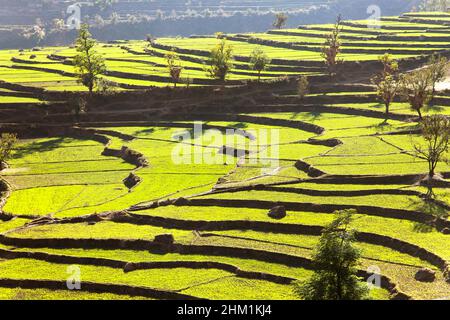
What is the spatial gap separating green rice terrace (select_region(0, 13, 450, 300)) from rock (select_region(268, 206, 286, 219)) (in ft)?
3.28

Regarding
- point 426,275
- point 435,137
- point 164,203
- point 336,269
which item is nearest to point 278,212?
point 164,203

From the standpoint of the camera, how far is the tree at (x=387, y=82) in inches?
3332

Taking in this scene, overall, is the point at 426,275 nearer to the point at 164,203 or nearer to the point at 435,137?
the point at 435,137

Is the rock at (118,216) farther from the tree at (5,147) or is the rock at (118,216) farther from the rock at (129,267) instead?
the tree at (5,147)

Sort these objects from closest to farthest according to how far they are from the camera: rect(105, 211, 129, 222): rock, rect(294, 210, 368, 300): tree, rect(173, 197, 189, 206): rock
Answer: rect(294, 210, 368, 300): tree < rect(105, 211, 129, 222): rock < rect(173, 197, 189, 206): rock

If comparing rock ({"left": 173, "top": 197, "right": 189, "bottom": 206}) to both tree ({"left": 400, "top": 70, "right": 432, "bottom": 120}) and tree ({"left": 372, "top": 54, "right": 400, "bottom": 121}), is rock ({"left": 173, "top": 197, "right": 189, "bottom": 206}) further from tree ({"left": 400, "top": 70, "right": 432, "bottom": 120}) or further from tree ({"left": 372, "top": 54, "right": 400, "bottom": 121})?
tree ({"left": 372, "top": 54, "right": 400, "bottom": 121})

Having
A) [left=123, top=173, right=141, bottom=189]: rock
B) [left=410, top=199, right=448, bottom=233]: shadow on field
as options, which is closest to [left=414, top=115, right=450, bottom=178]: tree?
[left=410, top=199, right=448, bottom=233]: shadow on field

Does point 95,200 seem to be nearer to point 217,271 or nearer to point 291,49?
point 217,271

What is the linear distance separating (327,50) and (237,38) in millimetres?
38258

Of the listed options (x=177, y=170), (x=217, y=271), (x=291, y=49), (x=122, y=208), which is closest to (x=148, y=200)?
(x=122, y=208)

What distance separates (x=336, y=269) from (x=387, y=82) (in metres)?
56.5

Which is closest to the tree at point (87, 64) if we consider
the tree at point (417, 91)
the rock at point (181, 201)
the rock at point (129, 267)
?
the tree at point (417, 91)

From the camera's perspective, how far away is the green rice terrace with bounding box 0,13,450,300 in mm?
43312

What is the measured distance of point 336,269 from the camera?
32.6 meters
